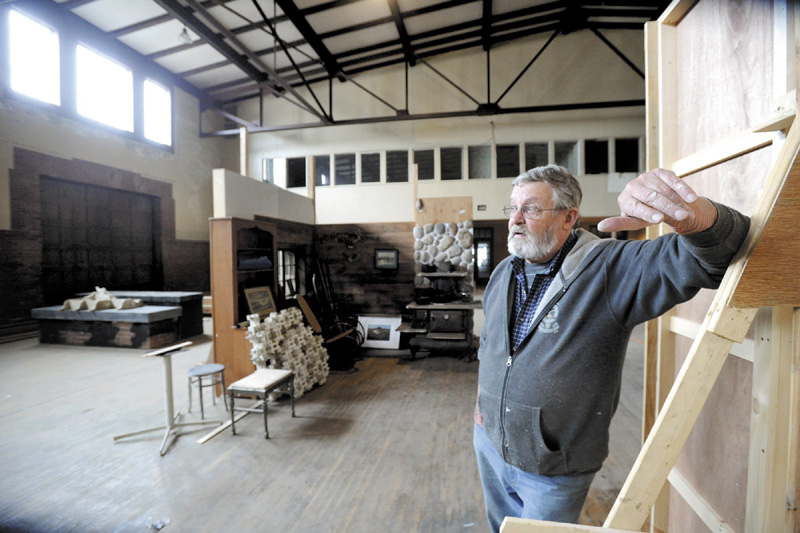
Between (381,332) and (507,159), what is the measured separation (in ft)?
21.4

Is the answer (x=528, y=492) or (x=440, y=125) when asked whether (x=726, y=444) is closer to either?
(x=528, y=492)

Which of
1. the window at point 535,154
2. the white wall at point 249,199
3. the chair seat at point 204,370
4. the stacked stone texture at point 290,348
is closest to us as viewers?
the chair seat at point 204,370

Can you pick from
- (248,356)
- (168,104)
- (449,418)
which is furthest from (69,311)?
(449,418)

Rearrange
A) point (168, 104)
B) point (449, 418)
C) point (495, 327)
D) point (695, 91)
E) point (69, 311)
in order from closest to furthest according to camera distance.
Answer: point (695, 91) < point (495, 327) < point (449, 418) < point (69, 311) < point (168, 104)

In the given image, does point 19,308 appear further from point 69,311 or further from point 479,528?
point 479,528

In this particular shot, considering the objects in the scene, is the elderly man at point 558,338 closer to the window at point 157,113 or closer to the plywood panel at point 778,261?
the plywood panel at point 778,261

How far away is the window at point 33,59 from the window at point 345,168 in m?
6.20

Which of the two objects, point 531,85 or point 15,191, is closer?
point 15,191

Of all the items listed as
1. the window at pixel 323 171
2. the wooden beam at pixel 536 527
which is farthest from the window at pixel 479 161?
the wooden beam at pixel 536 527

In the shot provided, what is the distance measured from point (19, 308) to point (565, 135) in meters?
12.7

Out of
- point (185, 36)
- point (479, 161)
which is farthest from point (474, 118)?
point (185, 36)

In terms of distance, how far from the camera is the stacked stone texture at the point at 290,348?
164 inches

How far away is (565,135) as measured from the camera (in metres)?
10.3

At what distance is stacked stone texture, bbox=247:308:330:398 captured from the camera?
13.7ft
